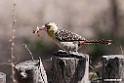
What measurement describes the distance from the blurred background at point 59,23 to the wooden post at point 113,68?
340 centimetres

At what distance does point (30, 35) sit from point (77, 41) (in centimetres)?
497

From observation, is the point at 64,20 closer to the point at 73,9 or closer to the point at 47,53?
the point at 73,9

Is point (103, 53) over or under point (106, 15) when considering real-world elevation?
under

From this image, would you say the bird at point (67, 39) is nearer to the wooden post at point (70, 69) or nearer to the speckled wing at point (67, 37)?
the speckled wing at point (67, 37)

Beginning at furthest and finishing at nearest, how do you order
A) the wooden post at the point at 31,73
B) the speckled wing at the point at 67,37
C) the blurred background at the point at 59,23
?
the blurred background at the point at 59,23 → the speckled wing at the point at 67,37 → the wooden post at the point at 31,73

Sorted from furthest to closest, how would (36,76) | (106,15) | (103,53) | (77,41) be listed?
(106,15) < (103,53) < (77,41) < (36,76)

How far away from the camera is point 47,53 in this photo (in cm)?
837

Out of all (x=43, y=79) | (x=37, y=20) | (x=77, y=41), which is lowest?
(x=43, y=79)

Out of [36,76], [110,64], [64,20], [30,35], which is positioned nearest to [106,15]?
[64,20]

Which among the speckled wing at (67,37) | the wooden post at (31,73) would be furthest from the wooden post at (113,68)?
the wooden post at (31,73)

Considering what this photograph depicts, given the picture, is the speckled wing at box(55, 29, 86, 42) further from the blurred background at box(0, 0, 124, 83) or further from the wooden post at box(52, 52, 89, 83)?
the blurred background at box(0, 0, 124, 83)

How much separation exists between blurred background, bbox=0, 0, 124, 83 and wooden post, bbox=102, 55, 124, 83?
11.2ft

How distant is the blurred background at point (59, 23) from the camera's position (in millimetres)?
8219

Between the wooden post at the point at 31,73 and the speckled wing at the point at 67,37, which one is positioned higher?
the speckled wing at the point at 67,37
